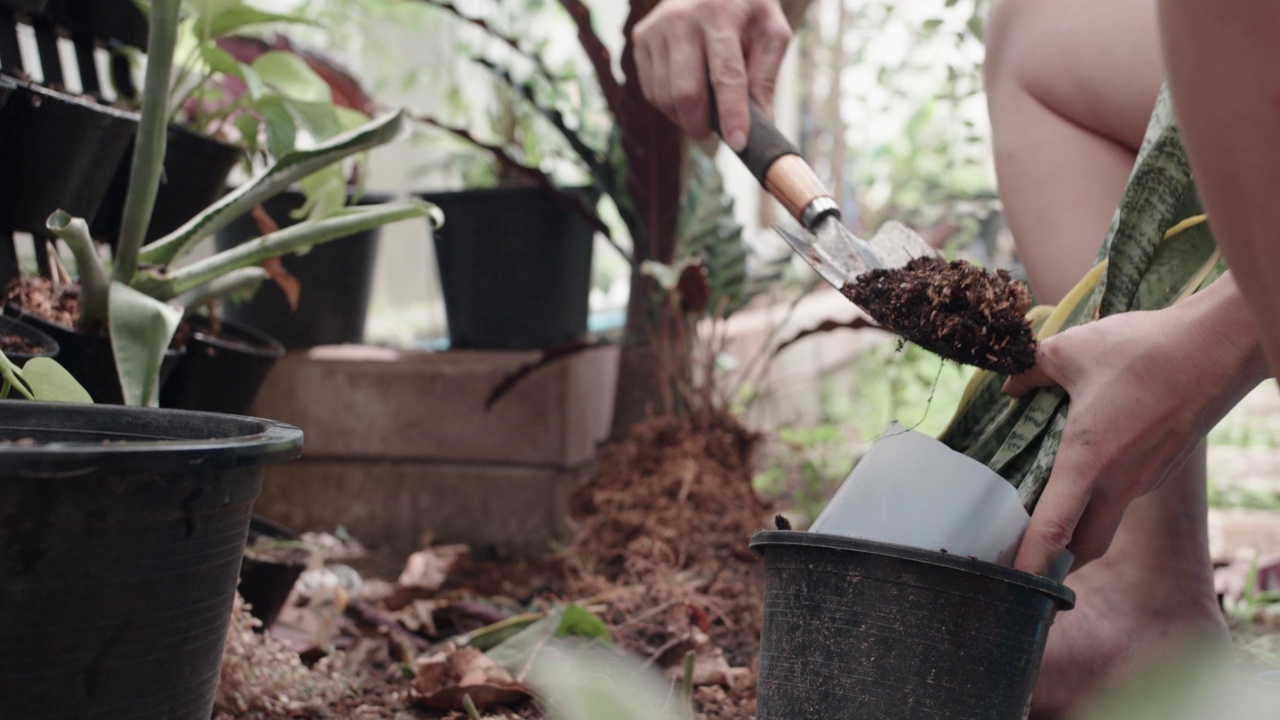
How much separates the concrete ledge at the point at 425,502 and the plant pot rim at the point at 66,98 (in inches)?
38.7

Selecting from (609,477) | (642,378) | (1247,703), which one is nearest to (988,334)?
(1247,703)

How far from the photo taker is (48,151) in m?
1.18

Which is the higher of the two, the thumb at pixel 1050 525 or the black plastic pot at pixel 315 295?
the black plastic pot at pixel 315 295

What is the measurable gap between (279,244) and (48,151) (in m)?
0.26

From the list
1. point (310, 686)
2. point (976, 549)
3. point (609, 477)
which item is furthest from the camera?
point (609, 477)

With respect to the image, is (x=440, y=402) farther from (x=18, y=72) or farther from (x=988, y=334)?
(x=988, y=334)

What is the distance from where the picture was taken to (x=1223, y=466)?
10.1 feet

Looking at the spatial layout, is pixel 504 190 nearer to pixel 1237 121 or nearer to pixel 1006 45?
pixel 1006 45

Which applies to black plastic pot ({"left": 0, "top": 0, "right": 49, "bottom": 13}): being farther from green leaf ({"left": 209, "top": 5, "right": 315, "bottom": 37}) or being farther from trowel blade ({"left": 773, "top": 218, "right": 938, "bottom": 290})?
trowel blade ({"left": 773, "top": 218, "right": 938, "bottom": 290})

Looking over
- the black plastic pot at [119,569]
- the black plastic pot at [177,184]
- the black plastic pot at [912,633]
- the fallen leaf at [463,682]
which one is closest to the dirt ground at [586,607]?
the fallen leaf at [463,682]

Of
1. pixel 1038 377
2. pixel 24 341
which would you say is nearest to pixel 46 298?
pixel 24 341

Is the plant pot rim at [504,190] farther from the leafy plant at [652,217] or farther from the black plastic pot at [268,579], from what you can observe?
the black plastic pot at [268,579]

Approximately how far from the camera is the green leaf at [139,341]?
1.01 m

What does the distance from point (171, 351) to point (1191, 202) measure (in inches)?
43.3
